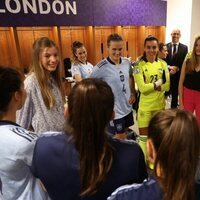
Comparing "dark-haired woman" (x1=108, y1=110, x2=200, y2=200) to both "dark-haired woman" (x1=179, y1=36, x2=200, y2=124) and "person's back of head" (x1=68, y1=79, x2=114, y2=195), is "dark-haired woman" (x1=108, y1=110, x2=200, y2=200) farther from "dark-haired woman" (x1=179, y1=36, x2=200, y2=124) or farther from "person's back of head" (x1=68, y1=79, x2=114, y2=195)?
"dark-haired woman" (x1=179, y1=36, x2=200, y2=124)

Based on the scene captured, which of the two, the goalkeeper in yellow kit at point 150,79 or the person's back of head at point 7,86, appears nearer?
the person's back of head at point 7,86

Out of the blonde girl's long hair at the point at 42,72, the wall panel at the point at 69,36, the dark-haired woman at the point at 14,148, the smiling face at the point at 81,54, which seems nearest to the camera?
the dark-haired woman at the point at 14,148

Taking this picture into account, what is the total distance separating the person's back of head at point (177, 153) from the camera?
74 cm

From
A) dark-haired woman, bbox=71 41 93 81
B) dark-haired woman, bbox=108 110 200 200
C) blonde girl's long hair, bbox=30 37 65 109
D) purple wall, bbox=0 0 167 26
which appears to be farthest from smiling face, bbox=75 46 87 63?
dark-haired woman, bbox=108 110 200 200

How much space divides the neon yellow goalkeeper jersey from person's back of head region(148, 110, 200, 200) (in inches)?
67.5

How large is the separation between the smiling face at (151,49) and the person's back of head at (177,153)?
180cm

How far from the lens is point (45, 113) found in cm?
163

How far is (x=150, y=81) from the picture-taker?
2.54m

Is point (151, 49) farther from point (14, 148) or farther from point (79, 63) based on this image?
point (14, 148)

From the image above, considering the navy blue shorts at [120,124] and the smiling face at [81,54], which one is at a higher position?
the smiling face at [81,54]

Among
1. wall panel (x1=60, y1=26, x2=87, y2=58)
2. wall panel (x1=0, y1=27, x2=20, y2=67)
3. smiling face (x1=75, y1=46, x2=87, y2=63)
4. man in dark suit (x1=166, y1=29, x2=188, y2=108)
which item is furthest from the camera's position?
wall panel (x1=60, y1=26, x2=87, y2=58)

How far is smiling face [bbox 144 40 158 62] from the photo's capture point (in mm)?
2439

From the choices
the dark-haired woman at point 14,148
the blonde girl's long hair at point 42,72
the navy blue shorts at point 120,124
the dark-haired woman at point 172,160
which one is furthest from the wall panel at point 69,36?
the dark-haired woman at point 172,160

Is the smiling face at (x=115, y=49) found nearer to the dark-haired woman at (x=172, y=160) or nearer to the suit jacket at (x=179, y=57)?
the dark-haired woman at (x=172, y=160)
